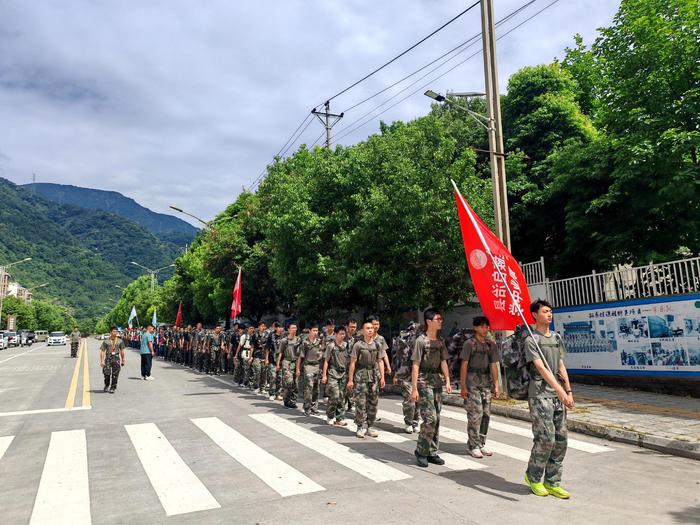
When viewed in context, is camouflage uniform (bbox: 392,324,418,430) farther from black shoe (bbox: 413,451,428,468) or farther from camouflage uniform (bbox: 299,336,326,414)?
camouflage uniform (bbox: 299,336,326,414)

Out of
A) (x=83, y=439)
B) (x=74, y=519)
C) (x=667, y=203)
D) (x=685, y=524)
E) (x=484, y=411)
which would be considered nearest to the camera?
(x=685, y=524)

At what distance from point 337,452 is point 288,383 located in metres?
4.59

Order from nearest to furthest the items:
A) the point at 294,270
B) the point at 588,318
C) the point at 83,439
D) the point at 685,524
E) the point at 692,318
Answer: the point at 685,524 < the point at 83,439 < the point at 692,318 < the point at 588,318 < the point at 294,270

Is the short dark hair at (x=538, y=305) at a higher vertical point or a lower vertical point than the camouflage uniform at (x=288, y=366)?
higher

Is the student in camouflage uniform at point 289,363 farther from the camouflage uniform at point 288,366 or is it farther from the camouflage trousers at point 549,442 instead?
the camouflage trousers at point 549,442

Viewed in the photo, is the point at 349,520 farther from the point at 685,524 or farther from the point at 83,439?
the point at 83,439

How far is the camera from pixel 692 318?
1099 cm

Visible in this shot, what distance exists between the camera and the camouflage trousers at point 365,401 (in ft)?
28.0

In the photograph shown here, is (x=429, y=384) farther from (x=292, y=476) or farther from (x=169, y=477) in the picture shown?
(x=169, y=477)

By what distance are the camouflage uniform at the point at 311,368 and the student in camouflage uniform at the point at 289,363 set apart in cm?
50

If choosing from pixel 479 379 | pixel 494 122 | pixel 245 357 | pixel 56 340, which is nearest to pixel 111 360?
pixel 245 357

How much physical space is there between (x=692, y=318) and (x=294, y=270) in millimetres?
11625

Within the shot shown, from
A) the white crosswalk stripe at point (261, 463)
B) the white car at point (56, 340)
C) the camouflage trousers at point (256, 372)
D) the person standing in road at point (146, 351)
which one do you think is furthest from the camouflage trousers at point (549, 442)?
the white car at point (56, 340)

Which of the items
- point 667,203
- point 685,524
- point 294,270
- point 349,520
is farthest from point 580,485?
point 294,270
